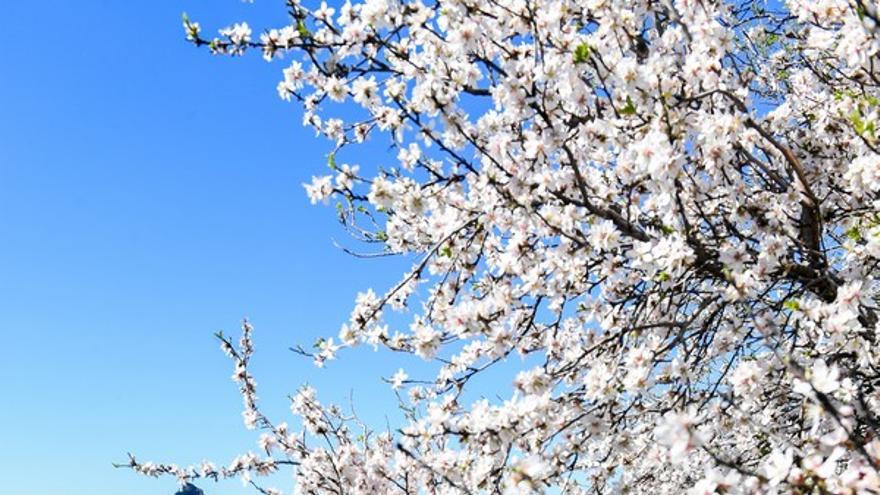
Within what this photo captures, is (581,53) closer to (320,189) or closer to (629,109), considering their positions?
(629,109)

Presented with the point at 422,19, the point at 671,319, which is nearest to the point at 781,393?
the point at 671,319

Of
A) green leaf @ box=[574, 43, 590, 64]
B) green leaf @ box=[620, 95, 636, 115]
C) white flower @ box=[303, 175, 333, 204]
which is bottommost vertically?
green leaf @ box=[620, 95, 636, 115]

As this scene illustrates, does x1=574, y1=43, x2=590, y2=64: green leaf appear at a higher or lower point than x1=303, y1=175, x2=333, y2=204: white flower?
lower

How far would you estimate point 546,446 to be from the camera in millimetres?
4492

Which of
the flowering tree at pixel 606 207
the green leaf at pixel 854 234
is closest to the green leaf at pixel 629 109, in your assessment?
the flowering tree at pixel 606 207

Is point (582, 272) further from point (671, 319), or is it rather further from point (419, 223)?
point (419, 223)

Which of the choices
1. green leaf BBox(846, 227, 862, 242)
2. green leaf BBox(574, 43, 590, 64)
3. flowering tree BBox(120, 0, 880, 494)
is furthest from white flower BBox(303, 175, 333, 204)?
green leaf BBox(846, 227, 862, 242)

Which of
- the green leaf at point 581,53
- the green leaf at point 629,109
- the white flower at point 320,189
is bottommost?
the green leaf at point 629,109

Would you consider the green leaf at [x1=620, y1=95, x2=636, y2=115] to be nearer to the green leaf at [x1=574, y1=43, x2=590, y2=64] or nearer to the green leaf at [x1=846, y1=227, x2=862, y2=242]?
the green leaf at [x1=574, y1=43, x2=590, y2=64]

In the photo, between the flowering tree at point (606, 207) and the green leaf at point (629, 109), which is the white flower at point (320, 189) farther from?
the green leaf at point (629, 109)

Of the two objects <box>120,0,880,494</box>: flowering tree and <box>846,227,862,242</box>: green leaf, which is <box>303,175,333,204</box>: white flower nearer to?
<box>120,0,880,494</box>: flowering tree

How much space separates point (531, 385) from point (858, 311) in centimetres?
187

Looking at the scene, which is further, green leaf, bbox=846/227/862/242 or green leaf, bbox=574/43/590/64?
green leaf, bbox=846/227/862/242

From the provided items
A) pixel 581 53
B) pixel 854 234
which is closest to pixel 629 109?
pixel 581 53
